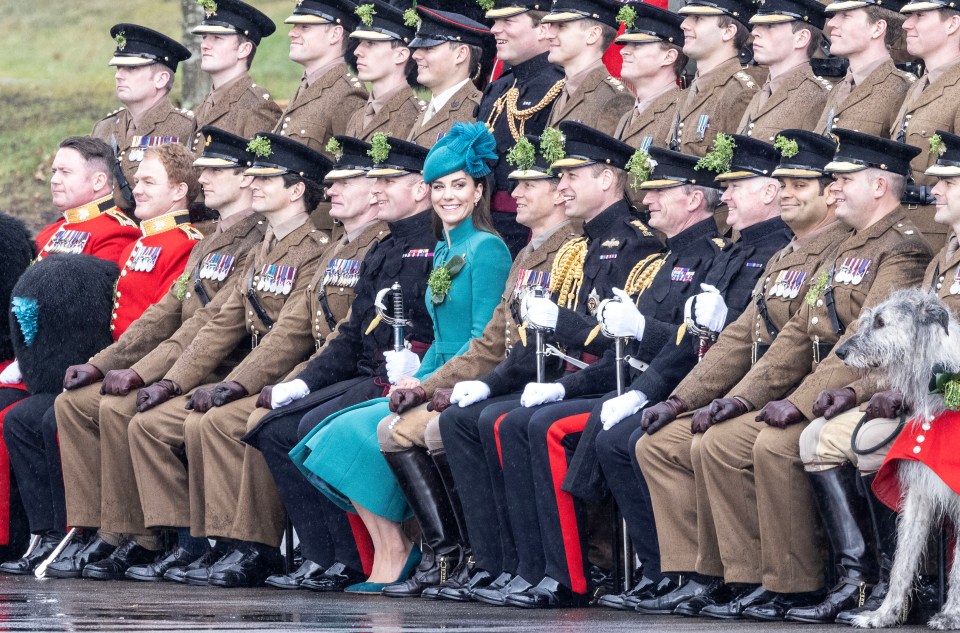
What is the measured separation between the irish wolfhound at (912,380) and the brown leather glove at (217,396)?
11.9 ft

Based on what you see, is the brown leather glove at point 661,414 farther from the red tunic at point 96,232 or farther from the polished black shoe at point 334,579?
the red tunic at point 96,232

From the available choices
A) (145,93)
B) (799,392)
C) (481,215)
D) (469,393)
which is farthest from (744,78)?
(145,93)

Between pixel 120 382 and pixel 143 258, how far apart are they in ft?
2.75

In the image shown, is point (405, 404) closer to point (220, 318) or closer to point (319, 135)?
point (220, 318)

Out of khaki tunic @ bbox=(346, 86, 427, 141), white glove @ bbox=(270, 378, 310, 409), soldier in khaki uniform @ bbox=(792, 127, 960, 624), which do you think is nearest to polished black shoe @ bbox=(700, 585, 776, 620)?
soldier in khaki uniform @ bbox=(792, 127, 960, 624)

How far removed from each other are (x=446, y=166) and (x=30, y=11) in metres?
13.6

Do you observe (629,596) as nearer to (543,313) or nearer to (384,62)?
(543,313)

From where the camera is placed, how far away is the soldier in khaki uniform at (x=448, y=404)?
859 centimetres

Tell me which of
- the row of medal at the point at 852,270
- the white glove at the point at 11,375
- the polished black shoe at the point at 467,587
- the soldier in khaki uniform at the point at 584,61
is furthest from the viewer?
the white glove at the point at 11,375

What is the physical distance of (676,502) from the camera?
7.63 metres

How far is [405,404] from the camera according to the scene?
8680 millimetres

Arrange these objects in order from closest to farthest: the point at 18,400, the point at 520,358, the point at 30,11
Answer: the point at 520,358 < the point at 18,400 < the point at 30,11

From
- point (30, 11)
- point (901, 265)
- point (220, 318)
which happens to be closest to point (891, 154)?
point (901, 265)

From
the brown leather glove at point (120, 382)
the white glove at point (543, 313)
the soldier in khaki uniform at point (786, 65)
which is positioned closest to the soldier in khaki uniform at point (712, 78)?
the soldier in khaki uniform at point (786, 65)
